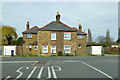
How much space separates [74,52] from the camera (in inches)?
1176

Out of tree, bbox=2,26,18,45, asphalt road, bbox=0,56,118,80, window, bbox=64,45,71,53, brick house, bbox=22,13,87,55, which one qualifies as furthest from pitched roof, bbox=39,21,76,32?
tree, bbox=2,26,18,45

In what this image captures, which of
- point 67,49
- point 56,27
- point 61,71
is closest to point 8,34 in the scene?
point 56,27

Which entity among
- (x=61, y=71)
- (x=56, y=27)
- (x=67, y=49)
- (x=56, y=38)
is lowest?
(x=61, y=71)

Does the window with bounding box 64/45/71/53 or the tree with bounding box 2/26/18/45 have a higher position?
the tree with bounding box 2/26/18/45

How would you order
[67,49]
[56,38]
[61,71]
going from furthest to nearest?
[67,49], [56,38], [61,71]

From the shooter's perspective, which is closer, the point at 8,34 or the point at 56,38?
the point at 56,38

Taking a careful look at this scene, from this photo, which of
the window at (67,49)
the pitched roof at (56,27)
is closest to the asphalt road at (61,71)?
the window at (67,49)

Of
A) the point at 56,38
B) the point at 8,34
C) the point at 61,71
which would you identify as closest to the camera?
the point at 61,71

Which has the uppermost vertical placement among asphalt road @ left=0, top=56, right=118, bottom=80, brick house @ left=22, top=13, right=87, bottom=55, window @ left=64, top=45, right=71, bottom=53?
brick house @ left=22, top=13, right=87, bottom=55

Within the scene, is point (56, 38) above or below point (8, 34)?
below

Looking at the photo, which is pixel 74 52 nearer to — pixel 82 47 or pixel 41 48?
pixel 82 47

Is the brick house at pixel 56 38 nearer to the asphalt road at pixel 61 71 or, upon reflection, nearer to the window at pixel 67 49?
the window at pixel 67 49

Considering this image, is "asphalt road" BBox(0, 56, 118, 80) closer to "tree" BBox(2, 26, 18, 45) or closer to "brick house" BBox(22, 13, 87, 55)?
"brick house" BBox(22, 13, 87, 55)

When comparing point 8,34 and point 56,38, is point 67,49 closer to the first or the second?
point 56,38
